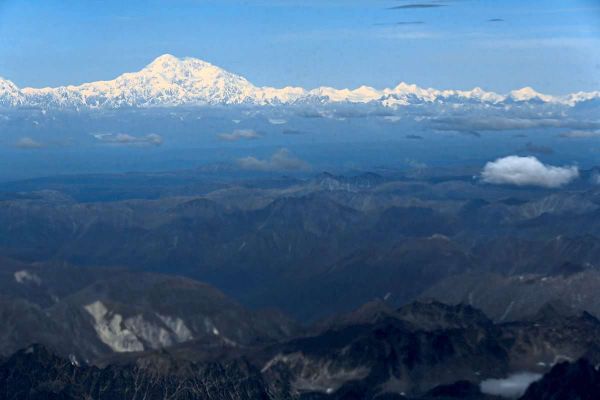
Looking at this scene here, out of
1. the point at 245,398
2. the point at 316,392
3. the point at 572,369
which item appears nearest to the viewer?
the point at 572,369

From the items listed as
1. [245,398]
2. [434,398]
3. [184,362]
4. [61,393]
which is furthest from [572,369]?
[61,393]

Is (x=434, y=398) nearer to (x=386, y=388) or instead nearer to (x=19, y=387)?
(x=386, y=388)

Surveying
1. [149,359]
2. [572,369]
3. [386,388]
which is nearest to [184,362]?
[149,359]

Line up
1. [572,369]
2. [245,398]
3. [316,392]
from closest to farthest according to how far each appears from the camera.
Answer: [572,369] → [245,398] → [316,392]

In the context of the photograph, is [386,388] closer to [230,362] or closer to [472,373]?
[472,373]

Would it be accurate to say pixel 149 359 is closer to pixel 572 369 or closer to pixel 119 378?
pixel 119 378

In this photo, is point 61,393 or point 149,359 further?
point 149,359

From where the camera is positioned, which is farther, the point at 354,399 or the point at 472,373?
the point at 472,373

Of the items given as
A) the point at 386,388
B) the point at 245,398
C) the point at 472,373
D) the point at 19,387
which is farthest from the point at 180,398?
the point at 472,373
